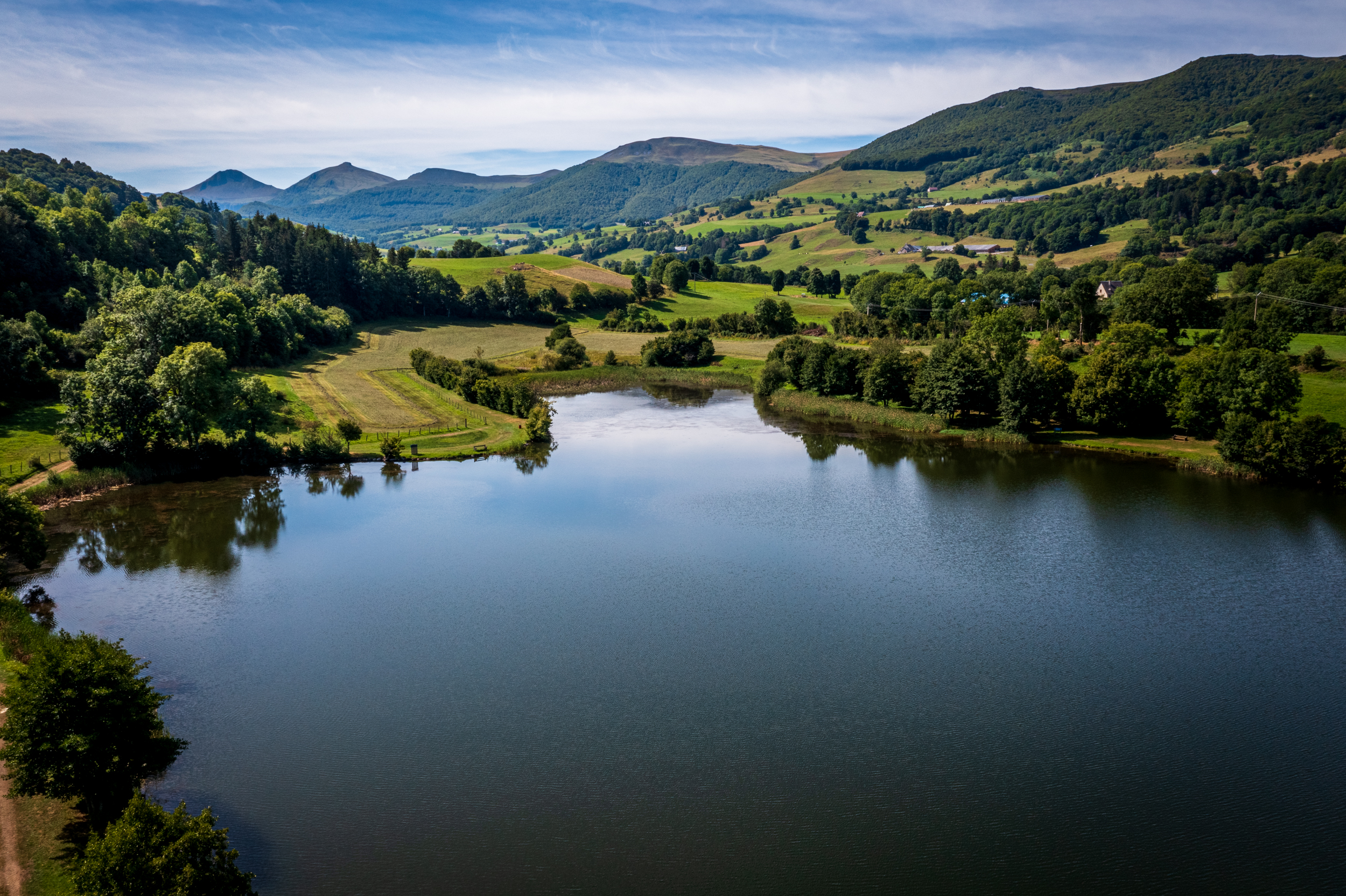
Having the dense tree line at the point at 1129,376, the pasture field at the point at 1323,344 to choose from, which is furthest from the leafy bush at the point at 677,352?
the pasture field at the point at 1323,344

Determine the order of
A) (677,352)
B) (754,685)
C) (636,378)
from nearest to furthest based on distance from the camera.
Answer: (754,685), (636,378), (677,352)

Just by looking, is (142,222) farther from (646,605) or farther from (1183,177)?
(1183,177)

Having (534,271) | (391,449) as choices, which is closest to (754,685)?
(391,449)

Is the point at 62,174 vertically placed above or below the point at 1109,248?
above

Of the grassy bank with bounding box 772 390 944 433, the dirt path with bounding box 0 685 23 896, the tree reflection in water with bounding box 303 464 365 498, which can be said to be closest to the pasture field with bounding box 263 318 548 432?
the tree reflection in water with bounding box 303 464 365 498

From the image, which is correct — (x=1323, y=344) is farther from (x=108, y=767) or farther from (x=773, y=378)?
(x=108, y=767)

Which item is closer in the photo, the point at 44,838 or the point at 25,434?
the point at 44,838
